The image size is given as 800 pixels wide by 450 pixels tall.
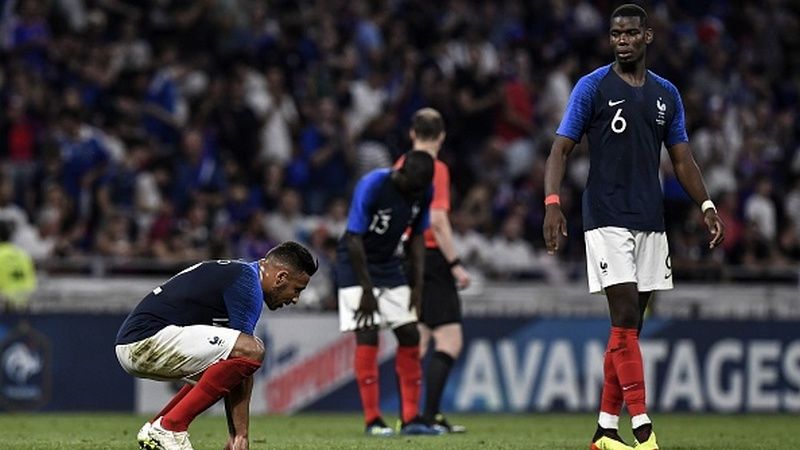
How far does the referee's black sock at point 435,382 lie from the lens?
1239 centimetres

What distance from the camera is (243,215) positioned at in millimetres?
18984

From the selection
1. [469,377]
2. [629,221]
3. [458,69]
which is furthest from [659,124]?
[458,69]

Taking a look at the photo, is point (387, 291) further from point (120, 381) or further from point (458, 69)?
point (458, 69)

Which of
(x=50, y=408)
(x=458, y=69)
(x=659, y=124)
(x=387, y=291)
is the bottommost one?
(x=50, y=408)

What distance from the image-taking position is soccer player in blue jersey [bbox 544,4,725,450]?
9.29 meters

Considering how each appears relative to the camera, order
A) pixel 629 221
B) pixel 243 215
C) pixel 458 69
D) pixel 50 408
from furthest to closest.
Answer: pixel 458 69, pixel 243 215, pixel 50 408, pixel 629 221

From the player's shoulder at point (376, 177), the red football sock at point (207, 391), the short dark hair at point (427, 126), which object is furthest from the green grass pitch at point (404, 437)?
the short dark hair at point (427, 126)

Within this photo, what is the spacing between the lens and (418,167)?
38.4ft

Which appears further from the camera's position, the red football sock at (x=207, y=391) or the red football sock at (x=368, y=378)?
the red football sock at (x=368, y=378)

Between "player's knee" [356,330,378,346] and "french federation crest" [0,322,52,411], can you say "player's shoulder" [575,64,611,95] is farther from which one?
"french federation crest" [0,322,52,411]

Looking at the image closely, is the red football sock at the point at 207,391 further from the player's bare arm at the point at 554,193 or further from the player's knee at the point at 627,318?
the player's knee at the point at 627,318

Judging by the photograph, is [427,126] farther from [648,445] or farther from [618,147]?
[648,445]

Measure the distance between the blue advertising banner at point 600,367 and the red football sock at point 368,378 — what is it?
15.8 feet

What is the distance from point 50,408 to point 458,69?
854cm
